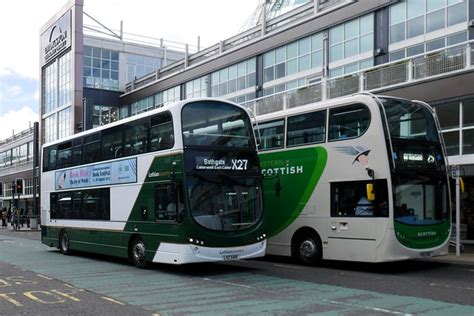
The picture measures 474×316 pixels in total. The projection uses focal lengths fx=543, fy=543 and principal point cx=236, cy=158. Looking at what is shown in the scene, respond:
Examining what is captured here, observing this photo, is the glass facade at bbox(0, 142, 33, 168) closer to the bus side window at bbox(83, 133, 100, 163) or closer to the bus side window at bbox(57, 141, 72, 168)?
the bus side window at bbox(57, 141, 72, 168)

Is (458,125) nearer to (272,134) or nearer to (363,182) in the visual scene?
(272,134)

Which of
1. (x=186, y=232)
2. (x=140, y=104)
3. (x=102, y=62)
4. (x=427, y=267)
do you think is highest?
(x=102, y=62)

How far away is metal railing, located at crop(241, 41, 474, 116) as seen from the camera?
19.1 m

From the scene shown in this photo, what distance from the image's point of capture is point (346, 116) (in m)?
13.6

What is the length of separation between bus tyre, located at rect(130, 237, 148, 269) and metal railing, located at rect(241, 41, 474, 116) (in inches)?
477

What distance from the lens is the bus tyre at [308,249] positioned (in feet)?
47.2

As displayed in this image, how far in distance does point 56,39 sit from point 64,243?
A: 4077 cm

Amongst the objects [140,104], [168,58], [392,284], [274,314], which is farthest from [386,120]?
[168,58]

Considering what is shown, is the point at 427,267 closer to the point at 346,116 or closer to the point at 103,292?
the point at 346,116

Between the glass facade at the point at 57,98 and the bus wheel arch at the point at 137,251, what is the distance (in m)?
39.5

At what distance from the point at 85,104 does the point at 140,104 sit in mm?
5123

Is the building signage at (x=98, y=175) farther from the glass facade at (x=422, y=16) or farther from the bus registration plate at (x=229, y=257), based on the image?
the glass facade at (x=422, y=16)

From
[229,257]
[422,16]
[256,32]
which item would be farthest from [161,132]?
[256,32]

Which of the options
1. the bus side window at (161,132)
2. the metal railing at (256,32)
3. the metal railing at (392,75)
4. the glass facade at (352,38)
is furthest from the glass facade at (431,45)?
the bus side window at (161,132)
